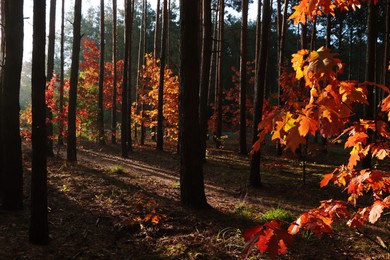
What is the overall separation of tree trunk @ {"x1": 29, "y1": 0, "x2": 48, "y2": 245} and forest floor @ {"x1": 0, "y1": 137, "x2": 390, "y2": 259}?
0.79m

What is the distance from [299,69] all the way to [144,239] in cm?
406

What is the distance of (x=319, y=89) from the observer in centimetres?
191

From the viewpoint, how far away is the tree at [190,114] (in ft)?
21.3

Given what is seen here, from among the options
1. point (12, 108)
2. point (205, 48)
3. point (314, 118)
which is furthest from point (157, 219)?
point (205, 48)

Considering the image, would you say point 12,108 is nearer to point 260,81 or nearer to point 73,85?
point 260,81

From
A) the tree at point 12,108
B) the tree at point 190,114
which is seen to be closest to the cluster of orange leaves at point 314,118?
the tree at point 190,114

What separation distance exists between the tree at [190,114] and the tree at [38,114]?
2661mm

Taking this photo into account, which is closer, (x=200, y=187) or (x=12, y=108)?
(x=12, y=108)

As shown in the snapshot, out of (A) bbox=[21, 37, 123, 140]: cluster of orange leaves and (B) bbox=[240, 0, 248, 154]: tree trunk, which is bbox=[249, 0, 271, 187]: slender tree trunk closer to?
(B) bbox=[240, 0, 248, 154]: tree trunk

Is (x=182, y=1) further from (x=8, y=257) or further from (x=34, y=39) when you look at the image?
(x=8, y=257)

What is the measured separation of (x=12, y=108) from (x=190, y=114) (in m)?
3.45

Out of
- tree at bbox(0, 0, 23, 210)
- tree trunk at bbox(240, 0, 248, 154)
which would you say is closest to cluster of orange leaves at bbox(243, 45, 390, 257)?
tree at bbox(0, 0, 23, 210)

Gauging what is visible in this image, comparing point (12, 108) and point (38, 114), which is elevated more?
point (12, 108)

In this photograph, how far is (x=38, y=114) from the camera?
183 inches
